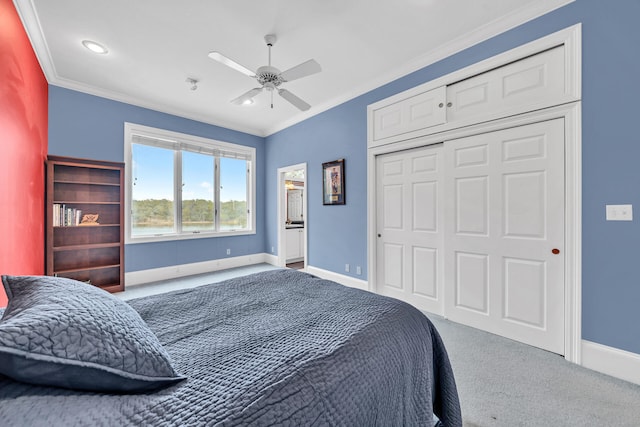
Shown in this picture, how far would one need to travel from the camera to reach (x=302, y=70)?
233 centimetres

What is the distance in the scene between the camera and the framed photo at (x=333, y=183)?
3.96 meters

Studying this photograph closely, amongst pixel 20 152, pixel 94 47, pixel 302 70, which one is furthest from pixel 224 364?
pixel 94 47

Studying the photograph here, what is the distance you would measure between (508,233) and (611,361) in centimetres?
111

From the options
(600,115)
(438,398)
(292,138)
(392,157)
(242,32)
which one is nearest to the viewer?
(438,398)

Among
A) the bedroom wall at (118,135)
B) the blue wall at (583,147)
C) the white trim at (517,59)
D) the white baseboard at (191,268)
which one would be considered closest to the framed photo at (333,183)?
the blue wall at (583,147)

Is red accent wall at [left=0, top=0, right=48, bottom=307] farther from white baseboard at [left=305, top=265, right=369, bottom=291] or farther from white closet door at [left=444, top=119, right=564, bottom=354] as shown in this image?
white closet door at [left=444, top=119, right=564, bottom=354]

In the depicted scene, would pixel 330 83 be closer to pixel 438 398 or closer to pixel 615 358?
pixel 438 398

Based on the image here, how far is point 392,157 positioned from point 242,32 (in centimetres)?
218

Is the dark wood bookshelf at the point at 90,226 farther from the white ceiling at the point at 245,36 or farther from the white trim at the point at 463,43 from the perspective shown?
the white trim at the point at 463,43

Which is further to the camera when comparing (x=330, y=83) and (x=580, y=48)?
(x=330, y=83)

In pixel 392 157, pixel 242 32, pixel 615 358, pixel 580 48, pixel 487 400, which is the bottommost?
pixel 487 400

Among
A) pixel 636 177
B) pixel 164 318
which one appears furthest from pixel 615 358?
pixel 164 318

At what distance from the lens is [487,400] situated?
1.64 m

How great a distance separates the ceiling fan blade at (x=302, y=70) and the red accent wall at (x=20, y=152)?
2.12 meters
